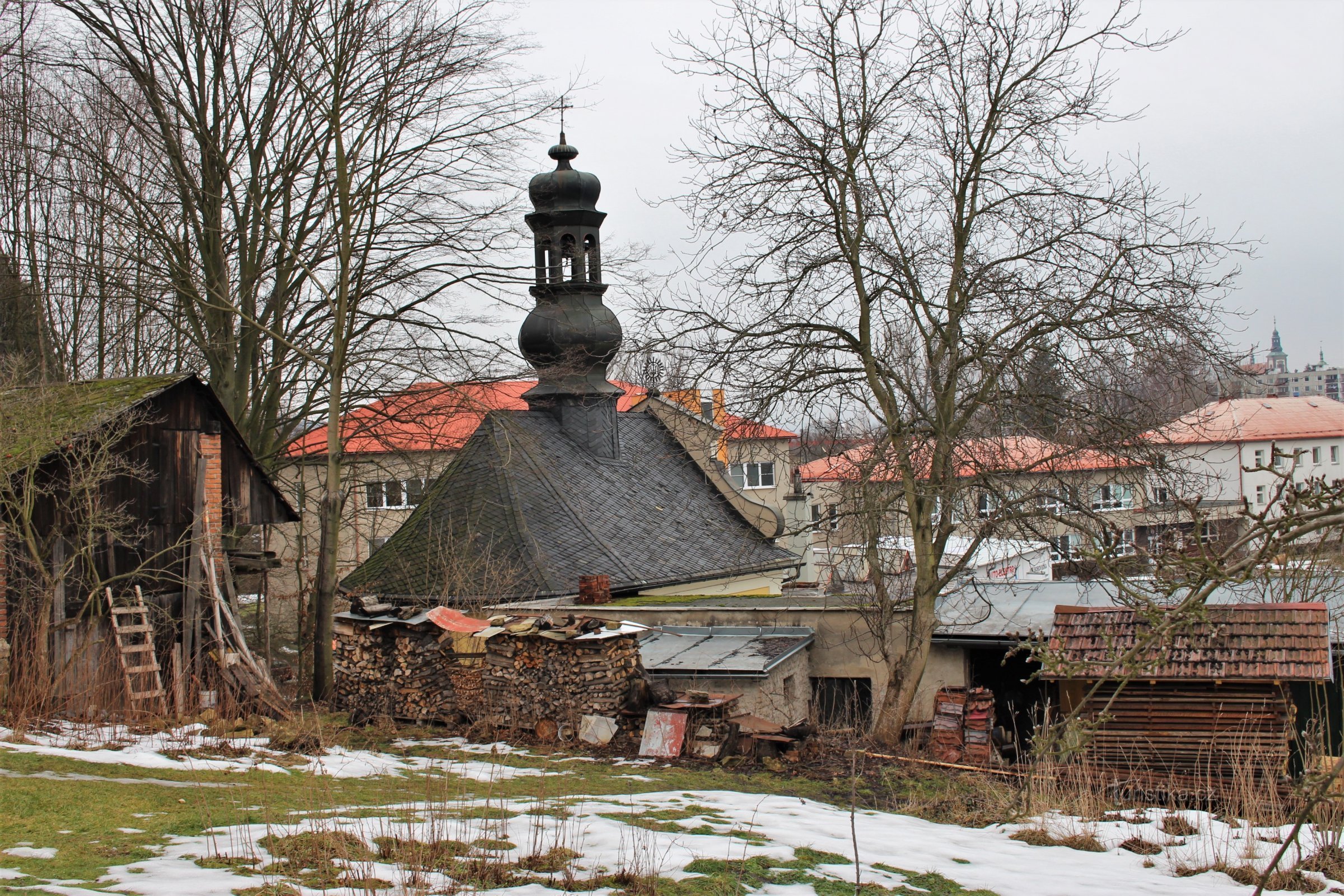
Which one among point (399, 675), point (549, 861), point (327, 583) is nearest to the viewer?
point (549, 861)

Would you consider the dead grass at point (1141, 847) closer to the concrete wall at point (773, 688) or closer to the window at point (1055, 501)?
the window at point (1055, 501)

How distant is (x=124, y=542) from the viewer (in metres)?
13.8

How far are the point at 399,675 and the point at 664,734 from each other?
3.77 meters

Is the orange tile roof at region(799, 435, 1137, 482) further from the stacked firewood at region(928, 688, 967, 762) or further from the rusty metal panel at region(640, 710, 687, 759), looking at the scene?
the rusty metal panel at region(640, 710, 687, 759)

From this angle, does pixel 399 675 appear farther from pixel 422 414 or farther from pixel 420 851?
pixel 420 851

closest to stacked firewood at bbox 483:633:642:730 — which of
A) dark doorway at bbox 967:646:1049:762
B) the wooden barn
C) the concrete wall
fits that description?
the concrete wall

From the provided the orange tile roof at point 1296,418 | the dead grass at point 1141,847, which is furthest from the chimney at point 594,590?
the orange tile roof at point 1296,418

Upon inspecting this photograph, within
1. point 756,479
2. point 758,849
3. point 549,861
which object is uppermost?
point 756,479

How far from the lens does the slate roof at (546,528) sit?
66.9 ft

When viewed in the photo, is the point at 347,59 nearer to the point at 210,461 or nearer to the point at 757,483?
the point at 210,461

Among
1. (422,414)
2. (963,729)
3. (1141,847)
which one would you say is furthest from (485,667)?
(1141,847)

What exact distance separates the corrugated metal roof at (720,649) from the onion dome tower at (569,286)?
984 cm

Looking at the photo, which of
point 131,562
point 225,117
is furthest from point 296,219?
point 131,562

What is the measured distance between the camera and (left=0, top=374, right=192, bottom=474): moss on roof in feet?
42.7
